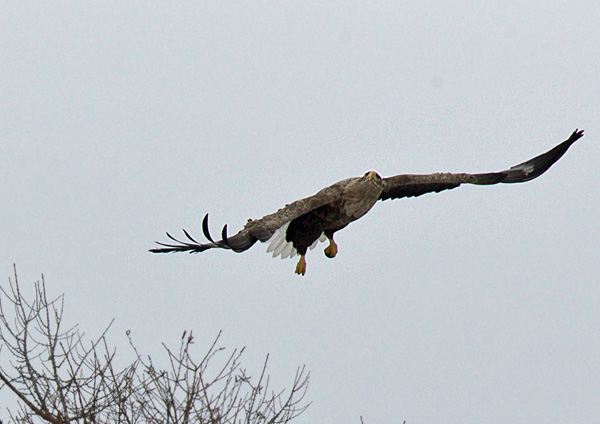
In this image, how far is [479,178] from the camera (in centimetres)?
1148

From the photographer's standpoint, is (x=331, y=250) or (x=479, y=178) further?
(x=479, y=178)

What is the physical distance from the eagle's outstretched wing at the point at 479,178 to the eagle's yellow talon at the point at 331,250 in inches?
34.2

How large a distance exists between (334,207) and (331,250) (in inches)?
31.0

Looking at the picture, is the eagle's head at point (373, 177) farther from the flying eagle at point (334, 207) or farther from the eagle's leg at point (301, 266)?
the eagle's leg at point (301, 266)

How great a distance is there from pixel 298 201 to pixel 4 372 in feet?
12.7

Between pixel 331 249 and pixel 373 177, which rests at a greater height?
pixel 373 177

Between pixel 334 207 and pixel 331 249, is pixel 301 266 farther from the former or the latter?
pixel 334 207

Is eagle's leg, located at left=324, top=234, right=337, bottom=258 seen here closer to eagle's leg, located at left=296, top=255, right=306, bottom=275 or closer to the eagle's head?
eagle's leg, located at left=296, top=255, right=306, bottom=275

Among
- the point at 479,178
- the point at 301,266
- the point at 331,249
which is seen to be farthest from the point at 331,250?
the point at 479,178

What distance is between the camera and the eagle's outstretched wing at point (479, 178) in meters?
11.1

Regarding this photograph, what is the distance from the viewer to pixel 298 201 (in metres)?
9.66

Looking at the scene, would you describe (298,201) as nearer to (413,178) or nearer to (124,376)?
(413,178)

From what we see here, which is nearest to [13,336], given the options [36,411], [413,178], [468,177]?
[36,411]

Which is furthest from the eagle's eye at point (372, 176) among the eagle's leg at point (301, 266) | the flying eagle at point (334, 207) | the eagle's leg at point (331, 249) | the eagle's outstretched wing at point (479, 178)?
the eagle's leg at point (301, 266)
